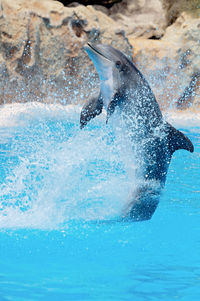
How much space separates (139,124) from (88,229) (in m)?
1.08

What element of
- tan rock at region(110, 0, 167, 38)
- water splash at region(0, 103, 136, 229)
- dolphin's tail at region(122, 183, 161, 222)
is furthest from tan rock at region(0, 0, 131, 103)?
dolphin's tail at region(122, 183, 161, 222)

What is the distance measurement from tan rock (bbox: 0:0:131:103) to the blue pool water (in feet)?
12.8

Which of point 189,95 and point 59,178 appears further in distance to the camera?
point 189,95

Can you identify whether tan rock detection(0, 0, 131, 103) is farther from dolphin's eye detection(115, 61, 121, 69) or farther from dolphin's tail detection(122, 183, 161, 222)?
dolphin's tail detection(122, 183, 161, 222)

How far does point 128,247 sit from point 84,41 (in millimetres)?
8029

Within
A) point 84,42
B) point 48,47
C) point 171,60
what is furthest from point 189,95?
point 48,47

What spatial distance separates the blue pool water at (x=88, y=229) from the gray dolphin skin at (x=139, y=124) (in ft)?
0.44

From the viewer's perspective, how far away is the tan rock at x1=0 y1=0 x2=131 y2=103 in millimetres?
10430

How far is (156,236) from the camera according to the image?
419 centimetres

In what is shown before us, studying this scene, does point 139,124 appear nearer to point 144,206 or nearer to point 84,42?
point 144,206

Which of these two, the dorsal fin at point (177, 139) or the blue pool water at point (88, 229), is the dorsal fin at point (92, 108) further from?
the dorsal fin at point (177, 139)

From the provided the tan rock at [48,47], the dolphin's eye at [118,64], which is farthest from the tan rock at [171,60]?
the dolphin's eye at [118,64]

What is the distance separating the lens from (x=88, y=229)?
419cm

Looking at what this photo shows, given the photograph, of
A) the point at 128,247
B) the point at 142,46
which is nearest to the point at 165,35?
the point at 142,46
